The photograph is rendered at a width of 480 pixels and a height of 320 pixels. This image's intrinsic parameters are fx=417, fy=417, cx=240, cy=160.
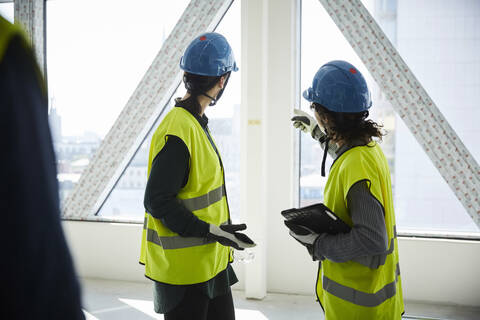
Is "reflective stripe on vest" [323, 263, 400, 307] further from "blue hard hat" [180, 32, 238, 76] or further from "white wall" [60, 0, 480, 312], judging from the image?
"white wall" [60, 0, 480, 312]

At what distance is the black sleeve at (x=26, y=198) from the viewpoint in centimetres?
41

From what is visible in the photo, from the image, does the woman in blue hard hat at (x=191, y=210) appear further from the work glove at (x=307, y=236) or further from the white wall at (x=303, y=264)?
the white wall at (x=303, y=264)

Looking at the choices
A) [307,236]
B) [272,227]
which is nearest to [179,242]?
[307,236]

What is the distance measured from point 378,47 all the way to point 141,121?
2.39 meters

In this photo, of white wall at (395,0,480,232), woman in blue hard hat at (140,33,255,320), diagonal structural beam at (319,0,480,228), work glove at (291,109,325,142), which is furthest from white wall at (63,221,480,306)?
woman in blue hard hat at (140,33,255,320)

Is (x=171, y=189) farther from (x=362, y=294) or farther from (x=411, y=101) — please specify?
(x=411, y=101)

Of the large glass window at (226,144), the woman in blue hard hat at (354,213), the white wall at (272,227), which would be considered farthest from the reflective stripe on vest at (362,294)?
the large glass window at (226,144)

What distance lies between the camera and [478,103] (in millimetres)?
3656

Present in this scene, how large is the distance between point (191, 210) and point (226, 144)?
8.72 feet

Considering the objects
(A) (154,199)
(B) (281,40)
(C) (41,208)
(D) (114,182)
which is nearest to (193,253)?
(A) (154,199)

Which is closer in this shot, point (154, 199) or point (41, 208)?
point (41, 208)

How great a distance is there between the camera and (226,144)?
167 inches

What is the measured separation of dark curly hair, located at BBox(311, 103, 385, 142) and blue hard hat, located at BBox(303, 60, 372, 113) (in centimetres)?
3

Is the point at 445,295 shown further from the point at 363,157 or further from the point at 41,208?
the point at 41,208
